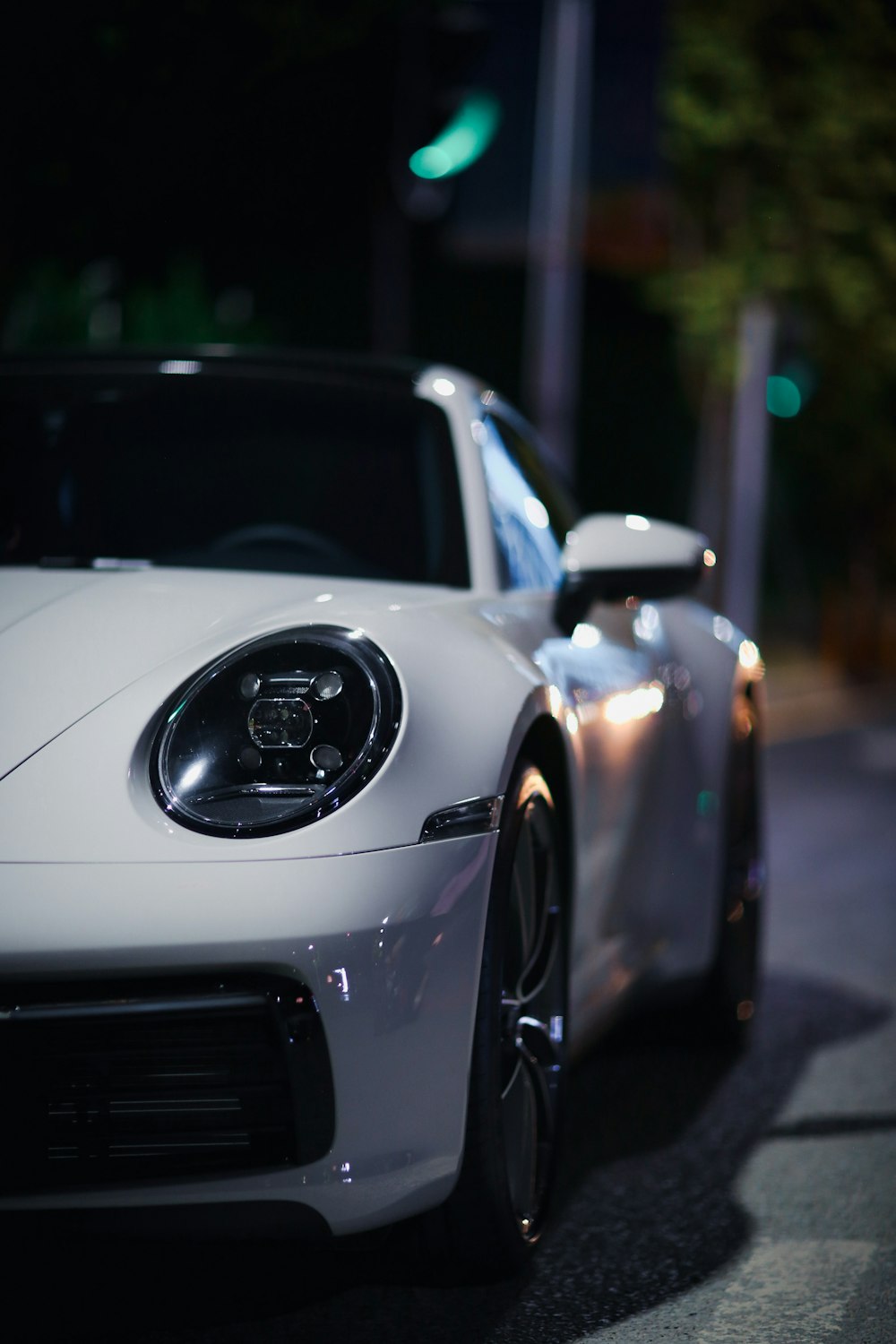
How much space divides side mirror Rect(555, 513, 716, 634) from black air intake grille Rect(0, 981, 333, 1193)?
1.38 metres

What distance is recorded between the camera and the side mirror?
374cm

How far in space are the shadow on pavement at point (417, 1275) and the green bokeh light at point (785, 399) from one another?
73.2 ft

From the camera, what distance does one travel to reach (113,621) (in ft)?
9.61

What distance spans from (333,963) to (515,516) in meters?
1.59

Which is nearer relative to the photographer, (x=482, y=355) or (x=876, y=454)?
(x=482, y=355)

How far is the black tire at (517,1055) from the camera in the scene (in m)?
2.85

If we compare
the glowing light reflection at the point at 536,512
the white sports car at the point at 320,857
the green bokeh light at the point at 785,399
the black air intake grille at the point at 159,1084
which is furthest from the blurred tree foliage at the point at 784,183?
the black air intake grille at the point at 159,1084

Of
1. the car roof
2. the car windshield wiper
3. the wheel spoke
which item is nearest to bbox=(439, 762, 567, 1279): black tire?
the wheel spoke

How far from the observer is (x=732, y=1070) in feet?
15.3

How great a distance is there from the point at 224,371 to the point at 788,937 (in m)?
3.08

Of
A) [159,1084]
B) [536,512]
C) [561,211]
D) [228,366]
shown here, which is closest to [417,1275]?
[159,1084]

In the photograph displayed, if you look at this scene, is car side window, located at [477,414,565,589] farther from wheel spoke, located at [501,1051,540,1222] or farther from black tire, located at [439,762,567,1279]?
wheel spoke, located at [501,1051,540,1222]

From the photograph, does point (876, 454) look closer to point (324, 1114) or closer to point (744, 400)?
point (744, 400)

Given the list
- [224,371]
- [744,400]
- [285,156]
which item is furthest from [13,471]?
[744,400]
